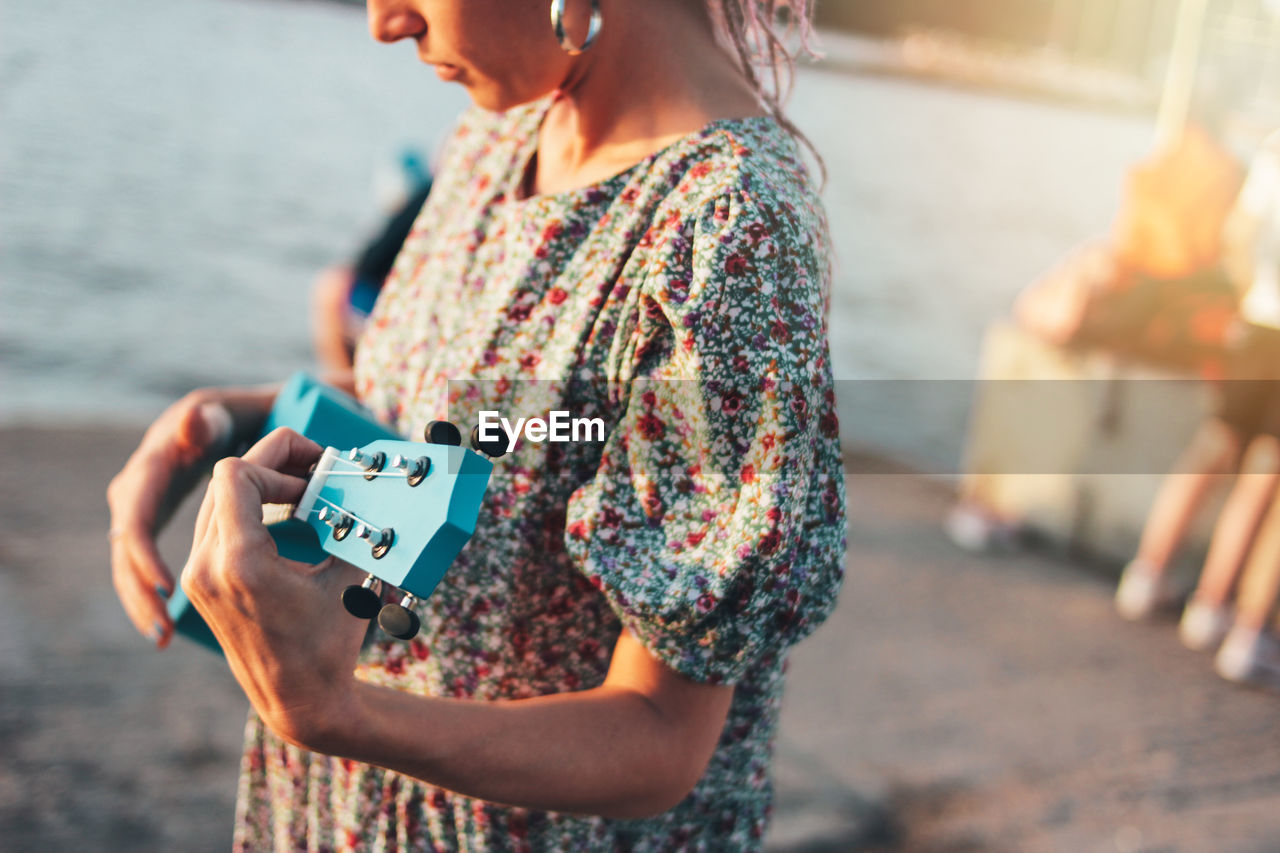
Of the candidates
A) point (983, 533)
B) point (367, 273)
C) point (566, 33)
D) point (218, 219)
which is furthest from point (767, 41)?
point (218, 219)

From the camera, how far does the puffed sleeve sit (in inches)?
32.3

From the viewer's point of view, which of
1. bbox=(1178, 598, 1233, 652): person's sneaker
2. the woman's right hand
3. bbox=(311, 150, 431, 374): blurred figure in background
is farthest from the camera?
bbox=(1178, 598, 1233, 652): person's sneaker

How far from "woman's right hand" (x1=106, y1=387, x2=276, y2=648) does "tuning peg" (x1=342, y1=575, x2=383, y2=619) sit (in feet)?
1.75

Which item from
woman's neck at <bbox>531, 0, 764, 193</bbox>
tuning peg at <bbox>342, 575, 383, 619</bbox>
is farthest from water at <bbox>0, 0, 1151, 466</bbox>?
tuning peg at <bbox>342, 575, 383, 619</bbox>

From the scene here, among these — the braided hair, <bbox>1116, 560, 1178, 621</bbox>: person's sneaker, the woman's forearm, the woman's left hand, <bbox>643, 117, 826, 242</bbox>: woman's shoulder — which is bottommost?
<bbox>1116, 560, 1178, 621</bbox>: person's sneaker

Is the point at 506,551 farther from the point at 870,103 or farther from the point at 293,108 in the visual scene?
the point at 870,103

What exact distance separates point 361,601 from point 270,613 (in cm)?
7

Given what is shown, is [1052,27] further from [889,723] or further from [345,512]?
[345,512]

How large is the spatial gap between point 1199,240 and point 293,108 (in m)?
13.2

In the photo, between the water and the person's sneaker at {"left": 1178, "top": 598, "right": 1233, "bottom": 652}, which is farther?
the water

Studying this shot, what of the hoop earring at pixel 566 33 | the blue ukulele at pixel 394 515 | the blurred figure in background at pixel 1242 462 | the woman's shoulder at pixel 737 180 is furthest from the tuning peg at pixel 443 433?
the blurred figure in background at pixel 1242 462

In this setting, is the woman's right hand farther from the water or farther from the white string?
the water

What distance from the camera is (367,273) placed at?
9.80ft

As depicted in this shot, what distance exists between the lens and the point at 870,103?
35.0 m
